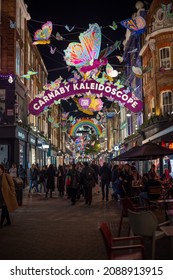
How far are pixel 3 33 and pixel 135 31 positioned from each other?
517 inches

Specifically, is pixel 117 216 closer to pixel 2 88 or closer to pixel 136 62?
pixel 2 88

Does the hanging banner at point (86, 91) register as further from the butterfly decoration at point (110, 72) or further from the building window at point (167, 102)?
the building window at point (167, 102)

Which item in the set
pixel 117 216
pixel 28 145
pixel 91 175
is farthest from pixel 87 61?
pixel 28 145

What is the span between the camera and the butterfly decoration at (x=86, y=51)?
19312mm

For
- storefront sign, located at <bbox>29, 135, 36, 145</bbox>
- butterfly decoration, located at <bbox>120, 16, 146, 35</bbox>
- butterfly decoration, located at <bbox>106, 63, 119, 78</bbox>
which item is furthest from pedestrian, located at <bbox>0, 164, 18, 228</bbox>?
storefront sign, located at <bbox>29, 135, 36, 145</bbox>

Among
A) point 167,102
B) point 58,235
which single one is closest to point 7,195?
point 58,235

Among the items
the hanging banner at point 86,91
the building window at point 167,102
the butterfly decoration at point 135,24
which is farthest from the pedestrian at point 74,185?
the building window at point 167,102

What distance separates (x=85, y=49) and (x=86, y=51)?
0.45 ft

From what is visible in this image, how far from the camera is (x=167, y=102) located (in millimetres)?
25625

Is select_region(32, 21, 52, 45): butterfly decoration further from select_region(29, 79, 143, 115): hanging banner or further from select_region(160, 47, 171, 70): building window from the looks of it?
select_region(160, 47, 171, 70): building window

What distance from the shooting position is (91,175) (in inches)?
632

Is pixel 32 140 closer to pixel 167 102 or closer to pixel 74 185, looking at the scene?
pixel 167 102

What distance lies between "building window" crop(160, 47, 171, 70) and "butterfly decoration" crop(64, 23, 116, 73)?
26.8 ft

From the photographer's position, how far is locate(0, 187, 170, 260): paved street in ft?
23.0
